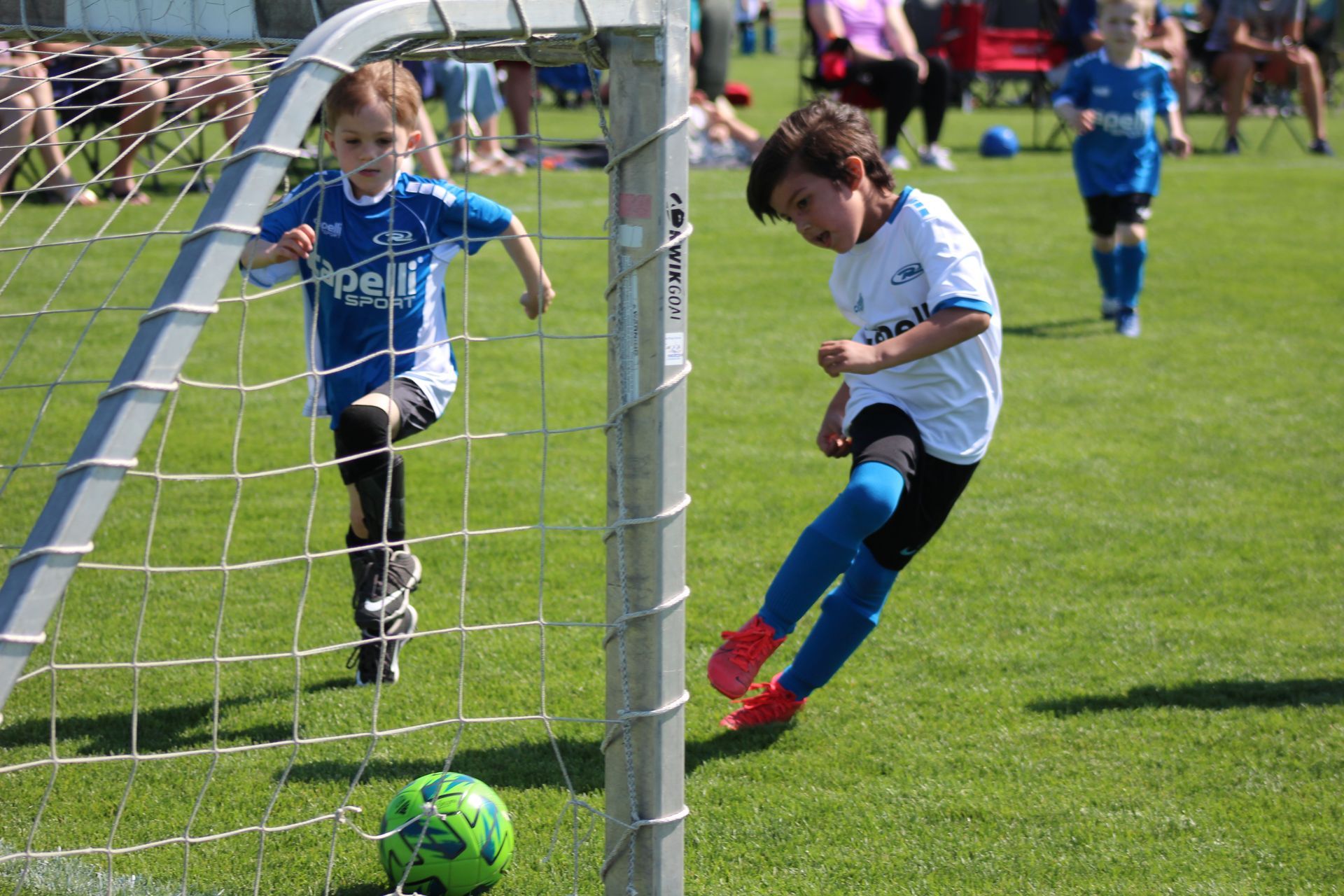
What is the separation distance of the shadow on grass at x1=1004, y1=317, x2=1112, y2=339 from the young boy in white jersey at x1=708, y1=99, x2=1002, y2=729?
386 cm

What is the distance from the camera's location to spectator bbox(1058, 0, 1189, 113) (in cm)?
1266

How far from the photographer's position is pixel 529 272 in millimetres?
3137

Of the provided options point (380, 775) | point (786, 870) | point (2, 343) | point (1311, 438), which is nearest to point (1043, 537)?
point (1311, 438)

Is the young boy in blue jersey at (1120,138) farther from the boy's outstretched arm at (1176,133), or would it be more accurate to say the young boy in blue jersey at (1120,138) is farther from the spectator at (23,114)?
the spectator at (23,114)

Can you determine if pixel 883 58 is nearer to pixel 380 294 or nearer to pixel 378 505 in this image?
pixel 380 294

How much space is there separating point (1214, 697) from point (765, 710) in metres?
1.09

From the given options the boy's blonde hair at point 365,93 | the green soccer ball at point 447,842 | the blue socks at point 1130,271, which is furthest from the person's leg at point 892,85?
the green soccer ball at point 447,842

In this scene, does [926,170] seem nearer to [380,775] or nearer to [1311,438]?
[1311,438]

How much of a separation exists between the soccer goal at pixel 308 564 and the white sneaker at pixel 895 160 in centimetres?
645

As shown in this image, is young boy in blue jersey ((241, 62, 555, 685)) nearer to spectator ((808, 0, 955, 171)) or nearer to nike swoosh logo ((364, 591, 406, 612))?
nike swoosh logo ((364, 591, 406, 612))

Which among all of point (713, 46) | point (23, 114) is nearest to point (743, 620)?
point (23, 114)

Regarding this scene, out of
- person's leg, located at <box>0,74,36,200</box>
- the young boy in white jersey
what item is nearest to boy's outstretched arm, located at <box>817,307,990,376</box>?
the young boy in white jersey

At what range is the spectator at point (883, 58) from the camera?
1069cm

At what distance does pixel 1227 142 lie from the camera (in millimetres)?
13383
